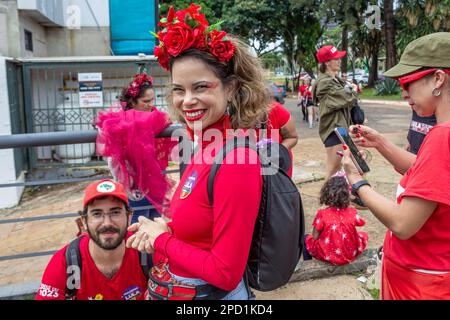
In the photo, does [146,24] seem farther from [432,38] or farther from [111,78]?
[432,38]

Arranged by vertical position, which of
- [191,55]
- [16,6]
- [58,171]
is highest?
[16,6]

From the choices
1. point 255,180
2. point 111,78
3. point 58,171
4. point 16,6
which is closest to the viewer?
point 255,180

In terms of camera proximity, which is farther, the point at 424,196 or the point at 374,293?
the point at 374,293

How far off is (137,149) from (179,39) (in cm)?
120

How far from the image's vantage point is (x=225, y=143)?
160cm

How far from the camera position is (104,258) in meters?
2.24

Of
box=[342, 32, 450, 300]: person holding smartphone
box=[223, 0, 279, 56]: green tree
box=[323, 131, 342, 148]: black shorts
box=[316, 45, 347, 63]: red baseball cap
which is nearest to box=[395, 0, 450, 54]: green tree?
box=[223, 0, 279, 56]: green tree

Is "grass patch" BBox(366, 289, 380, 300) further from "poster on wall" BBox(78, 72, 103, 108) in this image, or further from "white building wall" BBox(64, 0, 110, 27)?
"white building wall" BBox(64, 0, 110, 27)

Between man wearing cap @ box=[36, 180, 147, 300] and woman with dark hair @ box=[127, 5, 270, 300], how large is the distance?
0.41 metres

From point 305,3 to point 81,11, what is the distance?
19.6 meters

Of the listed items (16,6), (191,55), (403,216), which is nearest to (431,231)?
(403,216)

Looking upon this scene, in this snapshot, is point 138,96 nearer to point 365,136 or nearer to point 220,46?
point 365,136

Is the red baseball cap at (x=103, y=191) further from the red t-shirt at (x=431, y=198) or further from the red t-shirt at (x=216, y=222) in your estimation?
the red t-shirt at (x=431, y=198)

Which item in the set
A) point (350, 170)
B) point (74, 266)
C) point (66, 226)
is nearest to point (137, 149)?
point (74, 266)
